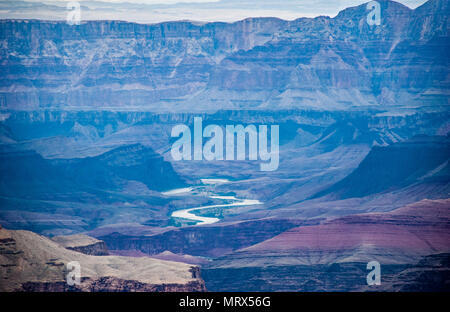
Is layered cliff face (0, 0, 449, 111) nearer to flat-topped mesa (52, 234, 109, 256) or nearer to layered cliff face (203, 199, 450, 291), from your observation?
layered cliff face (203, 199, 450, 291)

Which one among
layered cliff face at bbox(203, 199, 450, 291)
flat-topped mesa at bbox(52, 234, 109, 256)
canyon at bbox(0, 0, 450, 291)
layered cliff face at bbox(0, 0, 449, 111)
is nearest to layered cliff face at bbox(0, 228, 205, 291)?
canyon at bbox(0, 0, 450, 291)

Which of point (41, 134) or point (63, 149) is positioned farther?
point (41, 134)

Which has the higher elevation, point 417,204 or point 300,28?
point 300,28

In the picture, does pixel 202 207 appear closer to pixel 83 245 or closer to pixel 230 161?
pixel 230 161

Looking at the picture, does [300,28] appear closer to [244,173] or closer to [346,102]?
[346,102]
